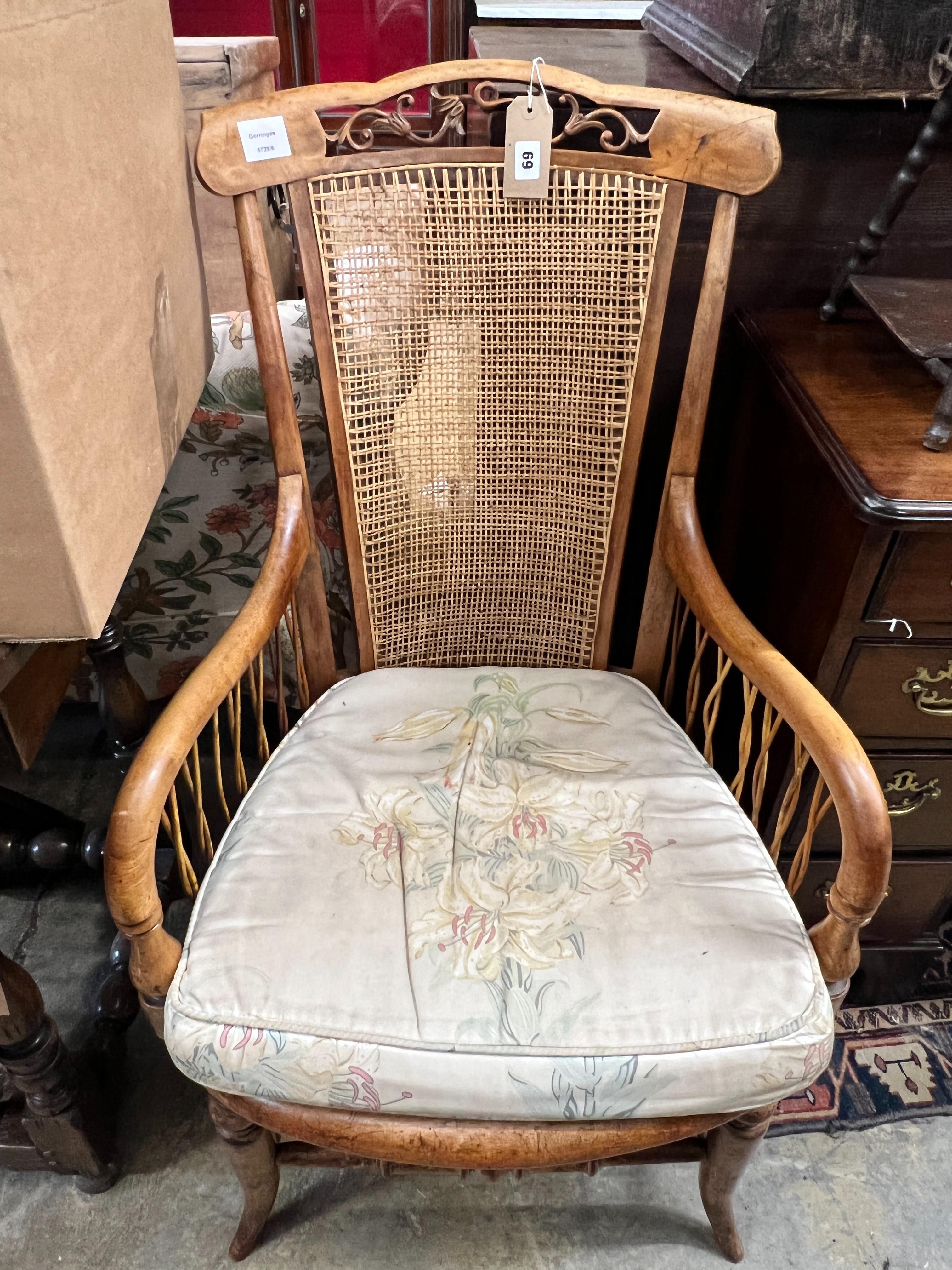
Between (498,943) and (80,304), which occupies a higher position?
(80,304)

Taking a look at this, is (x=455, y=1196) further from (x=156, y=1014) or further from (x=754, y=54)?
(x=754, y=54)

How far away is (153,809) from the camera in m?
0.70

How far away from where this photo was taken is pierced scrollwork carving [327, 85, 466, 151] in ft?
2.84

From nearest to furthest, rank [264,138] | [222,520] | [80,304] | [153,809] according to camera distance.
Answer: [80,304], [153,809], [264,138], [222,520]

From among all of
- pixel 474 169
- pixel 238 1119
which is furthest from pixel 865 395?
pixel 238 1119

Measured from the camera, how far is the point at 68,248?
1.86ft

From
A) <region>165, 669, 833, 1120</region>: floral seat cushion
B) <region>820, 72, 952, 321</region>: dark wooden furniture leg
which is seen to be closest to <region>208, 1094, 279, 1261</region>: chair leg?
<region>165, 669, 833, 1120</region>: floral seat cushion

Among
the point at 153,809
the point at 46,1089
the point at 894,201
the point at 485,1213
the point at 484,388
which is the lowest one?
the point at 485,1213

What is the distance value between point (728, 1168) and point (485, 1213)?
1.10 ft

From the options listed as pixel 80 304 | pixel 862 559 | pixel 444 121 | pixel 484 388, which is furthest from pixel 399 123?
pixel 862 559

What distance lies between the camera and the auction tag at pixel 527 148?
874mm

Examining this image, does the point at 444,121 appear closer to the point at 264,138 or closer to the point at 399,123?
the point at 399,123

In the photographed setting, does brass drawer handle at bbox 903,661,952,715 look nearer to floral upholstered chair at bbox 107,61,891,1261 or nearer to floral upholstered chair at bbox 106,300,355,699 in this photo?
floral upholstered chair at bbox 107,61,891,1261

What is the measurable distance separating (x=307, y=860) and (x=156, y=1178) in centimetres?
57
